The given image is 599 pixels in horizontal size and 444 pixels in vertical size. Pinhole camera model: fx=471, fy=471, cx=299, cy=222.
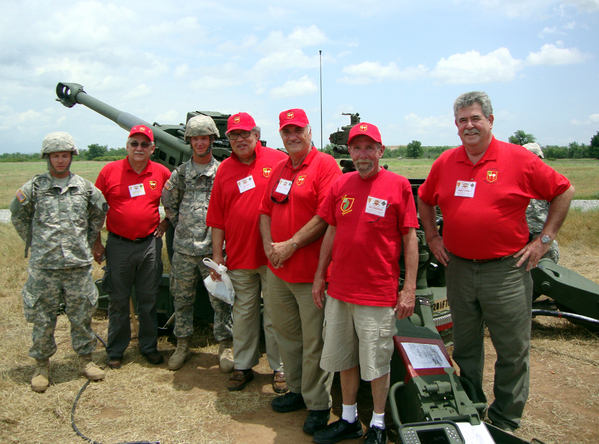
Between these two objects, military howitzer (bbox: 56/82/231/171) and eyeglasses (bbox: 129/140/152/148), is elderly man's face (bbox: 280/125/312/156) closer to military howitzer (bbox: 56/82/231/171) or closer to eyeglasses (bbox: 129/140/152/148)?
eyeglasses (bbox: 129/140/152/148)

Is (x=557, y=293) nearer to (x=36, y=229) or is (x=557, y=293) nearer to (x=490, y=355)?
(x=490, y=355)

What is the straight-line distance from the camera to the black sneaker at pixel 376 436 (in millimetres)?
2879

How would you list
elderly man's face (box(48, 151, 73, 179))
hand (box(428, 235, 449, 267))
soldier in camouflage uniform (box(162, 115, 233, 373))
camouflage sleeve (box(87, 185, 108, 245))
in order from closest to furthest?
hand (box(428, 235, 449, 267)), elderly man's face (box(48, 151, 73, 179)), camouflage sleeve (box(87, 185, 108, 245)), soldier in camouflage uniform (box(162, 115, 233, 373))

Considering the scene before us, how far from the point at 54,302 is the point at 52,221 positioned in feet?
2.21

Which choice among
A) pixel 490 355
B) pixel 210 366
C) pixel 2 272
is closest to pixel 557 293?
pixel 490 355

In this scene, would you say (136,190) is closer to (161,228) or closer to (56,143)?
(161,228)

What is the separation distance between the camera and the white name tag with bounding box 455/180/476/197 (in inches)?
113

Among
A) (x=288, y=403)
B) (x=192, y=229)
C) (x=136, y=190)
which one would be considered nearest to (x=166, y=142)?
(x=136, y=190)

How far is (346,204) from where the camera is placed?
9.41ft

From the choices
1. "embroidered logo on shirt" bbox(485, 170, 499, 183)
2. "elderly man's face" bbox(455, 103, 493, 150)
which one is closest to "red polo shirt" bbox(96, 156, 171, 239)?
"elderly man's face" bbox(455, 103, 493, 150)

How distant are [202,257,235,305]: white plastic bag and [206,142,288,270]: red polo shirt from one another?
0.08 m

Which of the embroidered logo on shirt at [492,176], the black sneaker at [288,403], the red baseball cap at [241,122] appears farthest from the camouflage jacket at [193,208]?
the embroidered logo on shirt at [492,176]

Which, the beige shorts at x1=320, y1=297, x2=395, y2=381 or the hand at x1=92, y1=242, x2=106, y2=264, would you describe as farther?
the hand at x1=92, y1=242, x2=106, y2=264

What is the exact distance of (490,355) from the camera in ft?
15.3
